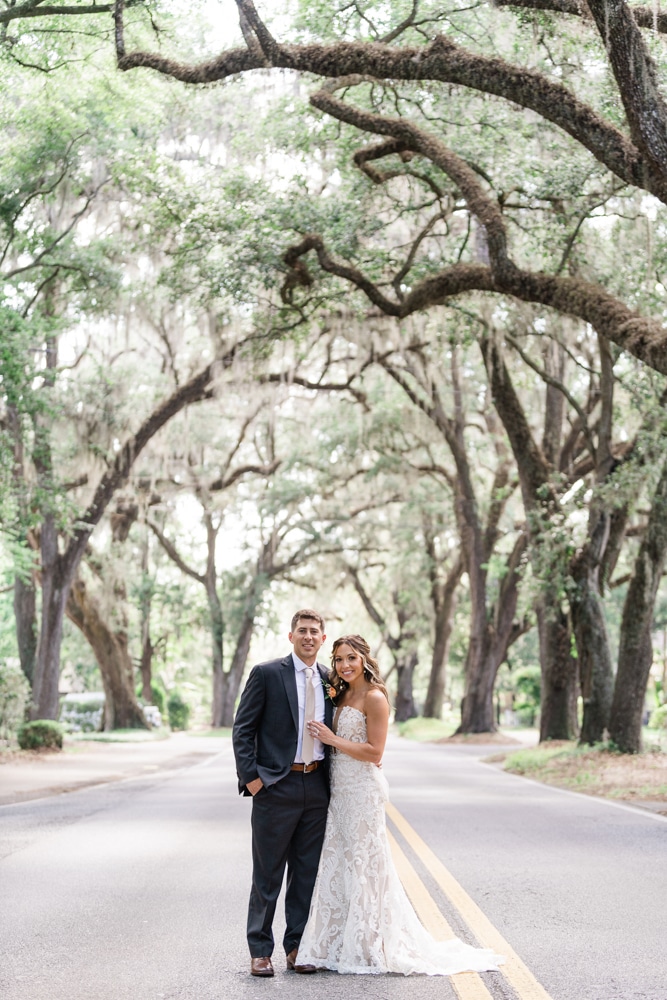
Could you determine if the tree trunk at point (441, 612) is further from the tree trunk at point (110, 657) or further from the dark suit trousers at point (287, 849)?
the dark suit trousers at point (287, 849)

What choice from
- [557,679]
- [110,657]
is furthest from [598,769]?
[110,657]

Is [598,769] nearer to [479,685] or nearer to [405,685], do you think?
[479,685]

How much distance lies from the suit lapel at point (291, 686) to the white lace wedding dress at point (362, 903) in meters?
0.24

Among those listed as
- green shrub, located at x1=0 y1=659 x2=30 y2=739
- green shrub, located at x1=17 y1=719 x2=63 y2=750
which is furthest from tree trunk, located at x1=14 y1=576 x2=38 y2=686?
green shrub, located at x1=17 y1=719 x2=63 y2=750

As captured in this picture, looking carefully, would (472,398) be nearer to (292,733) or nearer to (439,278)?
(439,278)

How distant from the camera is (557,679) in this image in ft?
73.3

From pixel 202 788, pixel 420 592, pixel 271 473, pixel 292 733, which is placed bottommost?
pixel 202 788

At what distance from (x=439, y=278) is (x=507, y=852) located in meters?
7.60

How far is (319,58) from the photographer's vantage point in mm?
11992

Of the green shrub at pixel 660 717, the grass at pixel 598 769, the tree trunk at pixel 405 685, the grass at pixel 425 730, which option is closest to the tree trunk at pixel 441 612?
the grass at pixel 425 730

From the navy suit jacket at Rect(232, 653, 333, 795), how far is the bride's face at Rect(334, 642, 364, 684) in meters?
0.23

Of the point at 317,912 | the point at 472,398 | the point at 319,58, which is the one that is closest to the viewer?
the point at 317,912

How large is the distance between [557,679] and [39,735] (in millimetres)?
10301

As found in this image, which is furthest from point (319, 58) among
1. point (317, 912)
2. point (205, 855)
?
point (317, 912)
